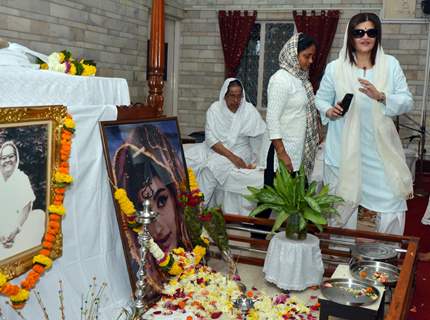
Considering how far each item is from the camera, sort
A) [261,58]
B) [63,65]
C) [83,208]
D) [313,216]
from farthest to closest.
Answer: [261,58], [313,216], [63,65], [83,208]

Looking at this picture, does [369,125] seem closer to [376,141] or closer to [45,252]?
[376,141]

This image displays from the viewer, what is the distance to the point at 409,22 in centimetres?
780

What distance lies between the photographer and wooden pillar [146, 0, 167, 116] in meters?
3.07

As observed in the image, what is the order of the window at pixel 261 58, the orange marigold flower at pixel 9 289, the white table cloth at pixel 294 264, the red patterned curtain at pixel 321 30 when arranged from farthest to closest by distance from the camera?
the window at pixel 261 58 → the red patterned curtain at pixel 321 30 → the white table cloth at pixel 294 264 → the orange marigold flower at pixel 9 289

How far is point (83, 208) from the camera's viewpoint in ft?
8.07

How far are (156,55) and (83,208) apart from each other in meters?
1.10

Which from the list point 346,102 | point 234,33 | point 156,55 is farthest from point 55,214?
point 234,33

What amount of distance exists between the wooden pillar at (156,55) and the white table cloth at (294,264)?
1.10 metres

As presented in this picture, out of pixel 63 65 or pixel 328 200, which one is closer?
pixel 63 65

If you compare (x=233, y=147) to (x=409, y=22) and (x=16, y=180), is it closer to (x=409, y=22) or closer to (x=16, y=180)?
(x=16, y=180)

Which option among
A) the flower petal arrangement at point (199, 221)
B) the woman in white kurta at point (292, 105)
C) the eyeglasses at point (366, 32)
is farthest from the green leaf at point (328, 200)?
the eyeglasses at point (366, 32)

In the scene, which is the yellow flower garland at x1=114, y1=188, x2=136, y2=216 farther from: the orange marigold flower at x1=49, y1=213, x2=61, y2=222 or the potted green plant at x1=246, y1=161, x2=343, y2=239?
the potted green plant at x1=246, y1=161, x2=343, y2=239

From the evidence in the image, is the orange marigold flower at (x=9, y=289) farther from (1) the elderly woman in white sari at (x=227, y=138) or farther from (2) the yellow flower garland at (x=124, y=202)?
(1) the elderly woman in white sari at (x=227, y=138)

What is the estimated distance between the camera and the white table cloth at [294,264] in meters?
2.89
